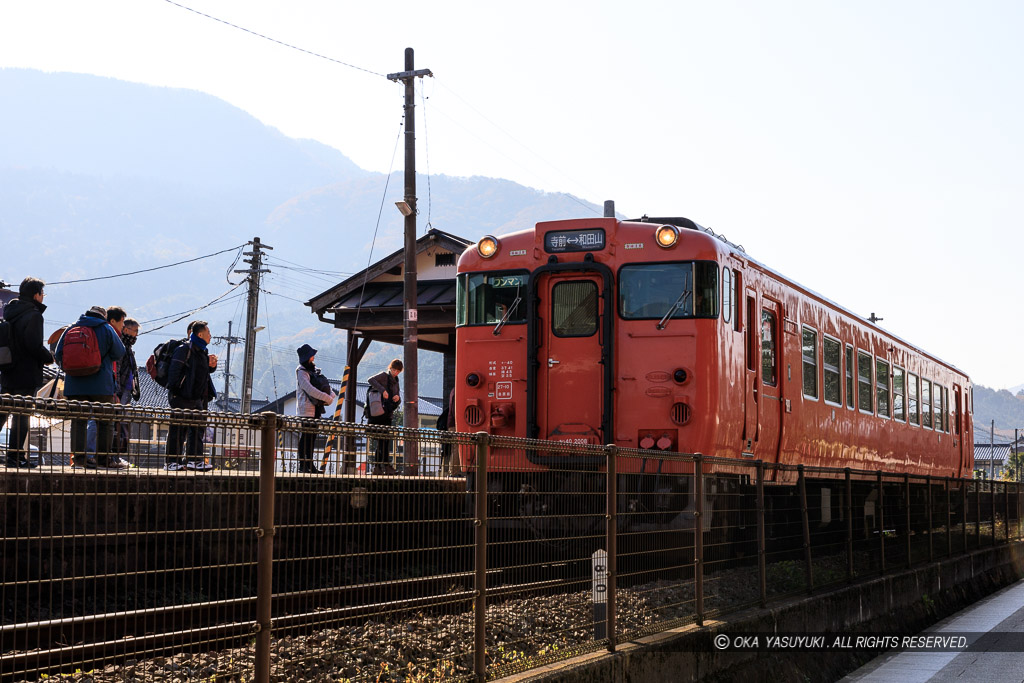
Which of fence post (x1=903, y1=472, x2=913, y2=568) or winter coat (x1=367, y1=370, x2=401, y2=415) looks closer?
fence post (x1=903, y1=472, x2=913, y2=568)

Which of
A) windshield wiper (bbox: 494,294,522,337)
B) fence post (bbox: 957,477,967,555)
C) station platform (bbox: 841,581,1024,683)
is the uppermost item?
windshield wiper (bbox: 494,294,522,337)

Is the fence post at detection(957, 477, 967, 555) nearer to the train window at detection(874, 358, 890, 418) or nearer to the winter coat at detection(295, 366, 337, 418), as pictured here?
the train window at detection(874, 358, 890, 418)

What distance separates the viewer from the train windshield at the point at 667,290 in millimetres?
10891

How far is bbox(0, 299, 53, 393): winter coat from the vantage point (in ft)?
31.3

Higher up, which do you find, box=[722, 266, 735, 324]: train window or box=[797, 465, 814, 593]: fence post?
box=[722, 266, 735, 324]: train window

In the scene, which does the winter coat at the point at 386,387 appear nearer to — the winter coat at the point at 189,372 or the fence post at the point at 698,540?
the winter coat at the point at 189,372

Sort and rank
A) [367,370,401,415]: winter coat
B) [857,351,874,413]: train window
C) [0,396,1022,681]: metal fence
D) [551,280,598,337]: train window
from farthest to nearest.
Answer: [857,351,874,413]: train window, [367,370,401,415]: winter coat, [551,280,598,337]: train window, [0,396,1022,681]: metal fence

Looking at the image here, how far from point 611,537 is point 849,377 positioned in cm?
986

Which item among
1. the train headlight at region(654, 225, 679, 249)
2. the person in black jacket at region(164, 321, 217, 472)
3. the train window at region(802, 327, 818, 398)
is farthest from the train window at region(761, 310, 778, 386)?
the person in black jacket at region(164, 321, 217, 472)

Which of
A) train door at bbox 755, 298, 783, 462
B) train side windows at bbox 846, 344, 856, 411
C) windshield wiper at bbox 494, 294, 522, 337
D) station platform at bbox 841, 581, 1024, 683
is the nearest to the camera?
station platform at bbox 841, 581, 1024, 683

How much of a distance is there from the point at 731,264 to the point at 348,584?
7.52m

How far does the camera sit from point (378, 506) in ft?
15.0

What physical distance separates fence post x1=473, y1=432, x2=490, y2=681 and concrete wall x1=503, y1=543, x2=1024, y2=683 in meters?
0.27

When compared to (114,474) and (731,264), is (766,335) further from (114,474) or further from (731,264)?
(114,474)
